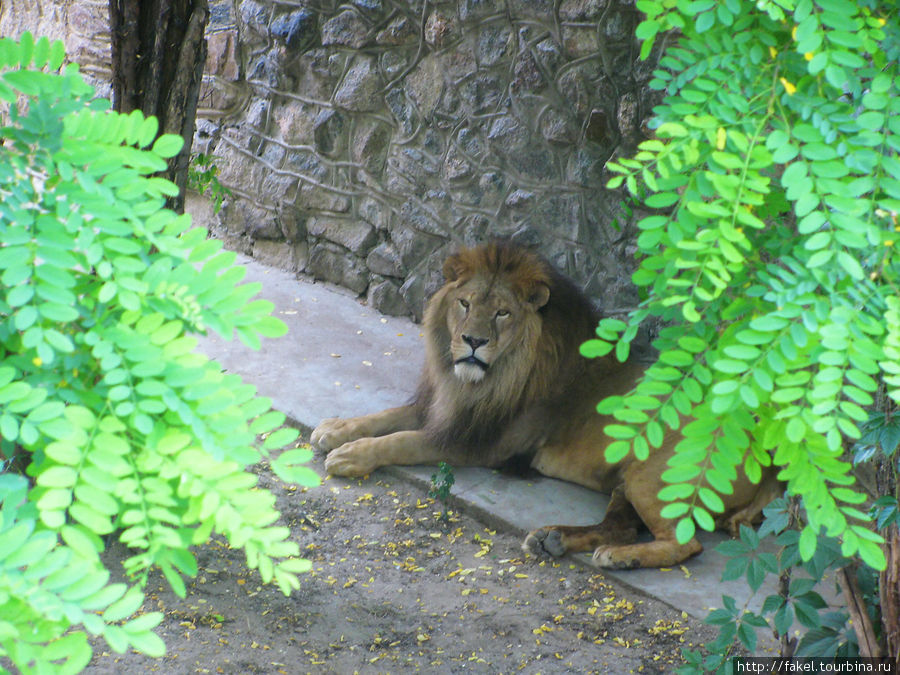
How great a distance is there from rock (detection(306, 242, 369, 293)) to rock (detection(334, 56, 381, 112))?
0.96 metres

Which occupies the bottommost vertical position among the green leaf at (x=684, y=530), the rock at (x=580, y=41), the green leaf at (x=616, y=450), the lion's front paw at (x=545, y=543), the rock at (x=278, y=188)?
the lion's front paw at (x=545, y=543)

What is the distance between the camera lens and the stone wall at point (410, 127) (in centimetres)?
478

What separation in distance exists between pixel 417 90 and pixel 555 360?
7.31ft

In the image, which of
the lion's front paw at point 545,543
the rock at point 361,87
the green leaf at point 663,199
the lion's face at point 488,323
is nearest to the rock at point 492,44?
the rock at point 361,87

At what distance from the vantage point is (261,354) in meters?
5.33

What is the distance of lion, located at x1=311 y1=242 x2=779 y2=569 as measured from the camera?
399 centimetres

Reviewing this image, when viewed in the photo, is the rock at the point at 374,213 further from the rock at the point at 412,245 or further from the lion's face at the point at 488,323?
the lion's face at the point at 488,323

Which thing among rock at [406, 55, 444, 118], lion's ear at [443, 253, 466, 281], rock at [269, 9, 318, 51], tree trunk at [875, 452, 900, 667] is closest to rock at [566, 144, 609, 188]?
rock at [406, 55, 444, 118]

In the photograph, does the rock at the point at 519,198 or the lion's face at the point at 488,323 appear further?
the rock at the point at 519,198

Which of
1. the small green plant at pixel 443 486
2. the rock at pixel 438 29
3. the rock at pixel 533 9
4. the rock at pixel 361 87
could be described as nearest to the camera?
the small green plant at pixel 443 486

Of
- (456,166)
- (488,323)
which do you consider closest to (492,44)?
(456,166)

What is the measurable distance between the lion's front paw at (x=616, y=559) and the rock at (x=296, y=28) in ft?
12.8

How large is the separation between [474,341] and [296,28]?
302 cm

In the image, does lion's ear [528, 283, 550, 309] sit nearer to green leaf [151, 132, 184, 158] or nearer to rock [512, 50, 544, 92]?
rock [512, 50, 544, 92]
